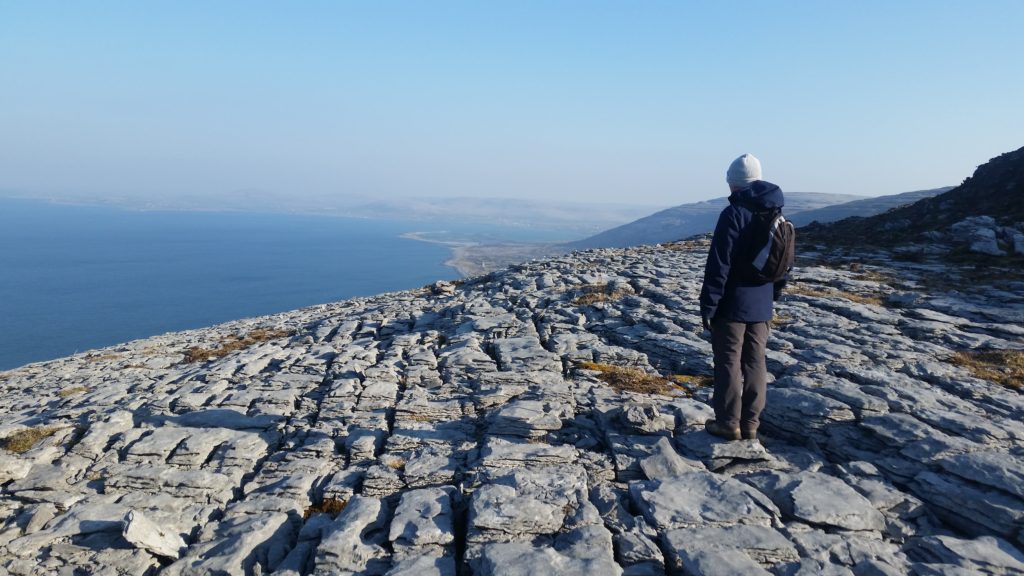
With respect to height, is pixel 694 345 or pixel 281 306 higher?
pixel 694 345

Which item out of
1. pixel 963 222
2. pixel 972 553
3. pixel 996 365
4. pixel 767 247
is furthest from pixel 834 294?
→ pixel 963 222

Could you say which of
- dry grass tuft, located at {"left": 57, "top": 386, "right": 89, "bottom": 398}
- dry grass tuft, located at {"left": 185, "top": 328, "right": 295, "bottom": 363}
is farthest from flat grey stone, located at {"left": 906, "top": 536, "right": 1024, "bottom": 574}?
dry grass tuft, located at {"left": 185, "top": 328, "right": 295, "bottom": 363}

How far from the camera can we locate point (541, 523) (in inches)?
244

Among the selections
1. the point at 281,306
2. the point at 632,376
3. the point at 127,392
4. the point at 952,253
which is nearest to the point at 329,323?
the point at 127,392

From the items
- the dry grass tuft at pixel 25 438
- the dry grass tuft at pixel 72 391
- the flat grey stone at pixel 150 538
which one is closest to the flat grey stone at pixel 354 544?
the flat grey stone at pixel 150 538

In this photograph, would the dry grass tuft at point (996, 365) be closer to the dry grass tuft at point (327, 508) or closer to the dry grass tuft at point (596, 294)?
the dry grass tuft at point (596, 294)

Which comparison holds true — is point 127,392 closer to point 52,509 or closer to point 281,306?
point 52,509

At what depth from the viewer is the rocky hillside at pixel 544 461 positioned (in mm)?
5777

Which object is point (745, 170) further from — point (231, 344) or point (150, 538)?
point (231, 344)

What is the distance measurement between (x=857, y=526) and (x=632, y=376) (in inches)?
238

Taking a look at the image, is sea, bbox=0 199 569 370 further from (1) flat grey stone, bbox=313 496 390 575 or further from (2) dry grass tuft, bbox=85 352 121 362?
(1) flat grey stone, bbox=313 496 390 575

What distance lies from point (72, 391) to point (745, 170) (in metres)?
18.3

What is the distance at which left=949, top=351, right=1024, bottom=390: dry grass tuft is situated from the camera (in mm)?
9758

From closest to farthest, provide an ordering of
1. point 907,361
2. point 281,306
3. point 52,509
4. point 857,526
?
point 857,526
point 52,509
point 907,361
point 281,306
